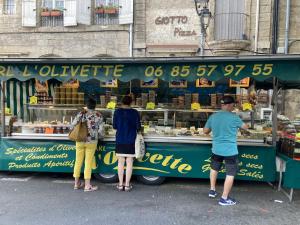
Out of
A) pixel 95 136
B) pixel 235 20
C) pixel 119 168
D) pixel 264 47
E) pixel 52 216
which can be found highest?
pixel 235 20

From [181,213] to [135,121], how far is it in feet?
5.75

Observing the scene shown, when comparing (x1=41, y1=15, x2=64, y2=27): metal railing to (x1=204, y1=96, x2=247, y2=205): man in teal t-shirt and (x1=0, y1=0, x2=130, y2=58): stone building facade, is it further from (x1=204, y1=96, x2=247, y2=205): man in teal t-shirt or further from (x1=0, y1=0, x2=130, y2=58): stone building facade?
(x1=204, y1=96, x2=247, y2=205): man in teal t-shirt

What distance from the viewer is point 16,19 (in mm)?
14898

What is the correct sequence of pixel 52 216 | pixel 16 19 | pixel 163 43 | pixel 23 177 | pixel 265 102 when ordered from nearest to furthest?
pixel 52 216 < pixel 23 177 < pixel 265 102 < pixel 163 43 < pixel 16 19

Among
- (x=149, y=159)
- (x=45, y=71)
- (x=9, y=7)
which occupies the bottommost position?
(x=149, y=159)

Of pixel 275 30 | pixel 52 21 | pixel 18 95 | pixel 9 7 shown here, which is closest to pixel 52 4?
pixel 52 21

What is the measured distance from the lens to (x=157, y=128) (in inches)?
278

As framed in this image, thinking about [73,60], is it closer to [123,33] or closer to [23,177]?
[23,177]

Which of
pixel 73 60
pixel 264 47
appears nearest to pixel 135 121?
pixel 73 60

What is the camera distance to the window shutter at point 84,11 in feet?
45.8

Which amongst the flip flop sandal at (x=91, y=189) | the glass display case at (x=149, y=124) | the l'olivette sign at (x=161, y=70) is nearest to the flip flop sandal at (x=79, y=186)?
the flip flop sandal at (x=91, y=189)

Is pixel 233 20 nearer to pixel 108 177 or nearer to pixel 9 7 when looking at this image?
pixel 108 177

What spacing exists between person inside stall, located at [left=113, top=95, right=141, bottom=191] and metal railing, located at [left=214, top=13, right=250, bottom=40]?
8.16m

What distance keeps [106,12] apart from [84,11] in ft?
2.91
